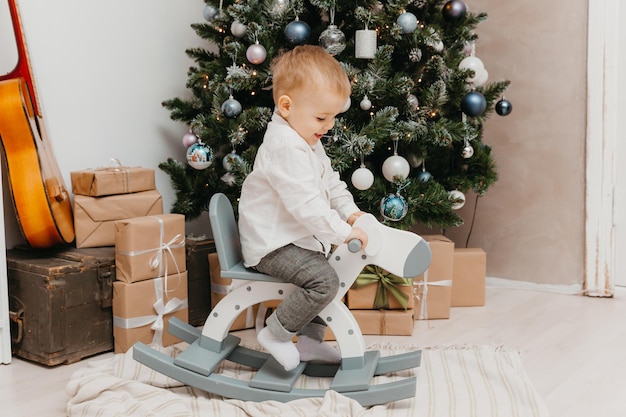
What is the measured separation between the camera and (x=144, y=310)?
2.12 metres

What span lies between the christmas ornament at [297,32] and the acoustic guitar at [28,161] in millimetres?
804

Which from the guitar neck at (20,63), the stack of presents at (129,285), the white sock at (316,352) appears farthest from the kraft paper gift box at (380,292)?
the guitar neck at (20,63)

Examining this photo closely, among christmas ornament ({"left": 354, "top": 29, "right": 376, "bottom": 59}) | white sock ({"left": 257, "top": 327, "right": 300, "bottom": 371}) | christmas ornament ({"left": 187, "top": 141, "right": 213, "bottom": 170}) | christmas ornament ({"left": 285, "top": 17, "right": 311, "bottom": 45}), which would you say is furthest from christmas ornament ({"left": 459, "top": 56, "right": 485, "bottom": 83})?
white sock ({"left": 257, "top": 327, "right": 300, "bottom": 371})

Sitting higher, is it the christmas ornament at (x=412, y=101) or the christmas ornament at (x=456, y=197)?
the christmas ornament at (x=412, y=101)

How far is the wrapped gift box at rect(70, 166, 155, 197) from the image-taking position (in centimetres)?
219

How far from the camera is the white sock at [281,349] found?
1748 mm

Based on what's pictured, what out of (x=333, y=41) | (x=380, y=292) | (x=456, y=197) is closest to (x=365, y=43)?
(x=333, y=41)

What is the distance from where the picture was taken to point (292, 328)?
5.74ft

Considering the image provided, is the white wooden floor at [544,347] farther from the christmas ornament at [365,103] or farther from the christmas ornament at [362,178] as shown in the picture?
the christmas ornament at [365,103]

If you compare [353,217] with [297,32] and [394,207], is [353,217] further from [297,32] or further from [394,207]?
[297,32]

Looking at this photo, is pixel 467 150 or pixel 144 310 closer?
pixel 144 310

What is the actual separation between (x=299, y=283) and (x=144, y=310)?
62 cm

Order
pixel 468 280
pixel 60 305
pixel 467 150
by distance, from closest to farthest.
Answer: pixel 60 305, pixel 467 150, pixel 468 280

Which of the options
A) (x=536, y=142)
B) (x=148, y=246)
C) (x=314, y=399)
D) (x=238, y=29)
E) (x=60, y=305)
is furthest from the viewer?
(x=536, y=142)
